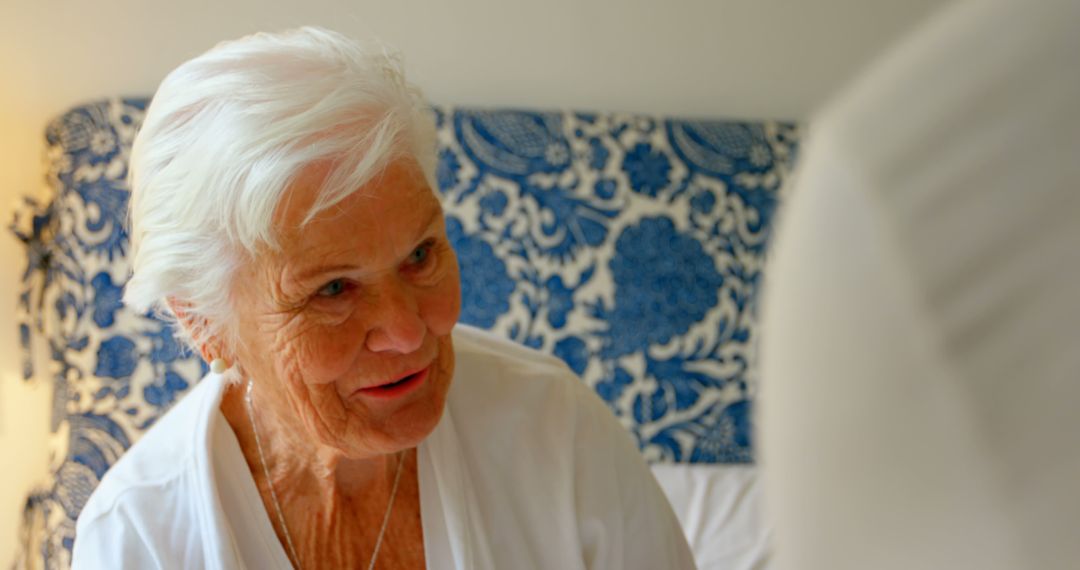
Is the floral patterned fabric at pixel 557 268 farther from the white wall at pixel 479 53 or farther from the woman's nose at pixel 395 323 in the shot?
the woman's nose at pixel 395 323

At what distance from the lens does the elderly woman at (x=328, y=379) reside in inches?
44.8

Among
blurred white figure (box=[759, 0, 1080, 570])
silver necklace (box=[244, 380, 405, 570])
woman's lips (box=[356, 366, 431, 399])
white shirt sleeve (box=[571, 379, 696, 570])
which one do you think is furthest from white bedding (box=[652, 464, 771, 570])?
blurred white figure (box=[759, 0, 1080, 570])

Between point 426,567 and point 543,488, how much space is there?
0.59 ft

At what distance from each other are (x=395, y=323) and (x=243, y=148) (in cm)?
26

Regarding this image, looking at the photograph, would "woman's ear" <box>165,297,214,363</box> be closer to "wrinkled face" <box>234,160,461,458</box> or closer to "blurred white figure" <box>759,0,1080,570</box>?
"wrinkled face" <box>234,160,461,458</box>

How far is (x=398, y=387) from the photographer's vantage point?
1.23 metres

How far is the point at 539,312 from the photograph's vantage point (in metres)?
2.47

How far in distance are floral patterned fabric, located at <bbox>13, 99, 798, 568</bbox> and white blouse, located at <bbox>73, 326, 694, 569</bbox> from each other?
1017 millimetres

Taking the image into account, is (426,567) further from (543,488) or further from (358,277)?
(358,277)

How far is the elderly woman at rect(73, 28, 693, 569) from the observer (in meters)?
1.14

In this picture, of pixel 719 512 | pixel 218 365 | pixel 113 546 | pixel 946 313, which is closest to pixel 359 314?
pixel 218 365

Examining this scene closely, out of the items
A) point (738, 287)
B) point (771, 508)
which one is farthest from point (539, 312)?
point (771, 508)

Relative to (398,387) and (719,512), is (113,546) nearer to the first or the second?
(398,387)

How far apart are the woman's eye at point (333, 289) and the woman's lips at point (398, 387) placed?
12 centimetres
